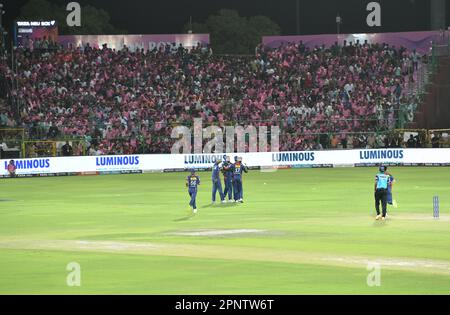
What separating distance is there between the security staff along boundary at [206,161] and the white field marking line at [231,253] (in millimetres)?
29624

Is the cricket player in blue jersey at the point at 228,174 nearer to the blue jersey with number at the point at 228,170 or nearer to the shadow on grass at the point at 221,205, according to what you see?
the blue jersey with number at the point at 228,170

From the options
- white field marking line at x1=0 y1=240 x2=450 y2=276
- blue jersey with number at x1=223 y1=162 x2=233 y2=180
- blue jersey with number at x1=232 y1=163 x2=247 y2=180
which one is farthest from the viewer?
blue jersey with number at x1=223 y1=162 x2=233 y2=180

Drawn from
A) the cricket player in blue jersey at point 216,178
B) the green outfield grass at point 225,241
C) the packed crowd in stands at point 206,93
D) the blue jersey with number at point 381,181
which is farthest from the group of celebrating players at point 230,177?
the packed crowd in stands at point 206,93

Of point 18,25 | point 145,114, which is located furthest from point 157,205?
point 18,25

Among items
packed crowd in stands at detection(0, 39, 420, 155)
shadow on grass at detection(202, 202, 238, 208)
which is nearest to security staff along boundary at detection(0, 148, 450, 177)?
packed crowd in stands at detection(0, 39, 420, 155)

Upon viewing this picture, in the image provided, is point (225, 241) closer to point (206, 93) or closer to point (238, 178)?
point (238, 178)

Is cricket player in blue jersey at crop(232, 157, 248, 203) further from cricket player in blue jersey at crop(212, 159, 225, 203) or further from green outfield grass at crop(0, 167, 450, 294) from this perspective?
green outfield grass at crop(0, 167, 450, 294)

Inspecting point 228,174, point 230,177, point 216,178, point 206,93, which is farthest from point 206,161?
point 216,178

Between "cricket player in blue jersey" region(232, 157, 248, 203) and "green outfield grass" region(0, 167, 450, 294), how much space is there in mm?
759

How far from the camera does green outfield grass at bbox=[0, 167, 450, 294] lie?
64.2ft

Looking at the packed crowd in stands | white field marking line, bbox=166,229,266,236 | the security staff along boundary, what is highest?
the packed crowd in stands

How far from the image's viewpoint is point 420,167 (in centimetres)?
5931
